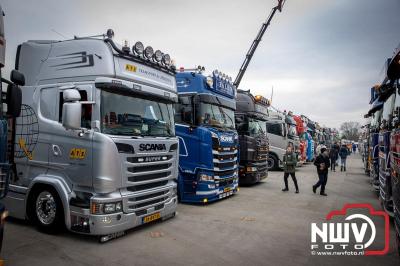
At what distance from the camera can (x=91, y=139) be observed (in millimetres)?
5512

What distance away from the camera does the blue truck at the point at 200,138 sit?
344 inches

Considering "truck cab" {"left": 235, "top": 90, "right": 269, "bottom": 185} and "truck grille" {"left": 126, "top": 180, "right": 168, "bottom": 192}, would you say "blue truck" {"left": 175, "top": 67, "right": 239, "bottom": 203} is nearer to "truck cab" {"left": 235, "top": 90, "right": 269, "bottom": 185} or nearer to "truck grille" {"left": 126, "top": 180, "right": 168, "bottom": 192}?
"truck grille" {"left": 126, "top": 180, "right": 168, "bottom": 192}

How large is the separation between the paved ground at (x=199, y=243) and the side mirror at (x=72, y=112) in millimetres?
2039

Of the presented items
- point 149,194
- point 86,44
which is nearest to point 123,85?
point 86,44

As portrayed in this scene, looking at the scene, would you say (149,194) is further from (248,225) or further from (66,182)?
(248,225)

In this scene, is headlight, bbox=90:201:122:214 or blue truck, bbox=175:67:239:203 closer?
headlight, bbox=90:201:122:214

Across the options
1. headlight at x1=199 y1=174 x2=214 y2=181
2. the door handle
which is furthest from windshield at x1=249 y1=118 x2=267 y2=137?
the door handle

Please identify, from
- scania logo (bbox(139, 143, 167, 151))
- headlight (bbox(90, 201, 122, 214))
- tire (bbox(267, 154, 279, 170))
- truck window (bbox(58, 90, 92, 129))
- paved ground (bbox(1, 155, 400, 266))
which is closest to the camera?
paved ground (bbox(1, 155, 400, 266))

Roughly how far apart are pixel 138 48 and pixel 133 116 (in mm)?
1361

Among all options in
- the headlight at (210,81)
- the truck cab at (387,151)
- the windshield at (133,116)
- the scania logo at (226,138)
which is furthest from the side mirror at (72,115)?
the truck cab at (387,151)

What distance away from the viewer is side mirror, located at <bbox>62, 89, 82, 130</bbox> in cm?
529

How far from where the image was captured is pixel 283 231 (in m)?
6.67

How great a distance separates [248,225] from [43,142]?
177 inches

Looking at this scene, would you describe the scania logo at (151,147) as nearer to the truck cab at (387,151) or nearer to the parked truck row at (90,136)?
the parked truck row at (90,136)
